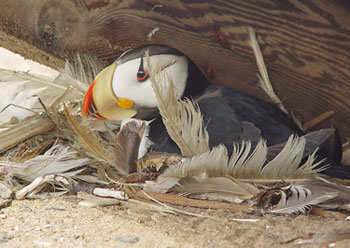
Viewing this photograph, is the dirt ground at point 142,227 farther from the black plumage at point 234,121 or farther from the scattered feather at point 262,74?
the scattered feather at point 262,74

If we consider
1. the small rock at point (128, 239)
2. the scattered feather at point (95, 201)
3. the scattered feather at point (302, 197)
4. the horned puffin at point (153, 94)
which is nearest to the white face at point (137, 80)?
the horned puffin at point (153, 94)

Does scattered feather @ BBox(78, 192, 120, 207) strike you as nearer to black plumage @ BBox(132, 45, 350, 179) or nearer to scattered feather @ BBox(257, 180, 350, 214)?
black plumage @ BBox(132, 45, 350, 179)

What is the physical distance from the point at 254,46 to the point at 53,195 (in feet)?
2.92

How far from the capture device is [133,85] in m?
1.63

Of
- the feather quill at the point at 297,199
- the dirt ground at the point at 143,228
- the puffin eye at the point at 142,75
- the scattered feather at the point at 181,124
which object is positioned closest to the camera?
the dirt ground at the point at 143,228

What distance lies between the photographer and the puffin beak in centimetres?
164

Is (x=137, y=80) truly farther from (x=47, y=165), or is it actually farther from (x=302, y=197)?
(x=302, y=197)

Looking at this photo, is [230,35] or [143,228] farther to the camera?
[230,35]

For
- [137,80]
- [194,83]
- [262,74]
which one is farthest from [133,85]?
[262,74]

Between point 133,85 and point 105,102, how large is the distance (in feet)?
0.40

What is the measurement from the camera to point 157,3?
176 cm

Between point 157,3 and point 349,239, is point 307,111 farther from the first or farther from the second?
point 349,239

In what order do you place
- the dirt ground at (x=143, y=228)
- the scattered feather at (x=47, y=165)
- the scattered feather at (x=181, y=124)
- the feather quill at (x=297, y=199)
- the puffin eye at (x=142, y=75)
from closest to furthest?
the dirt ground at (x=143, y=228) → the feather quill at (x=297, y=199) → the scattered feather at (x=181, y=124) → the scattered feather at (x=47, y=165) → the puffin eye at (x=142, y=75)

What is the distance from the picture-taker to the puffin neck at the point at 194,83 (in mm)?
1654
